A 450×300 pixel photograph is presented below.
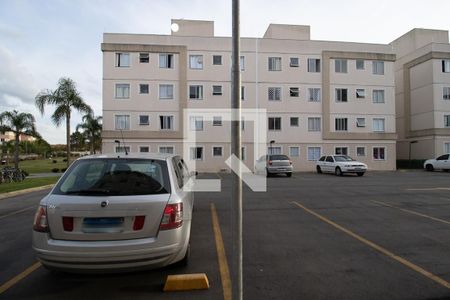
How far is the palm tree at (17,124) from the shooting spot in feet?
104

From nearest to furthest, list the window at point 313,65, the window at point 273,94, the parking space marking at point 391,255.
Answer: the parking space marking at point 391,255 < the window at point 273,94 < the window at point 313,65

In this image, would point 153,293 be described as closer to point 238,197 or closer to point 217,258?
point 217,258

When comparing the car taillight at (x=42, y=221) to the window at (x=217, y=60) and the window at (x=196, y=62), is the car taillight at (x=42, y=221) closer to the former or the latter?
the window at (x=196, y=62)

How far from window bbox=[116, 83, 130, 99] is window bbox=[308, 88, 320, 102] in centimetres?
1793

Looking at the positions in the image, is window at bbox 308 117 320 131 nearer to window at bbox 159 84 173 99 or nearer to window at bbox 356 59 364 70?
window at bbox 356 59 364 70

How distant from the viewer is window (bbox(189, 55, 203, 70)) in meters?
33.5

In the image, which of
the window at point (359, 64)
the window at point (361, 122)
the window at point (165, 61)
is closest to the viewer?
the window at point (165, 61)

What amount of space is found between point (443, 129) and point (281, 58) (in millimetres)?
18261

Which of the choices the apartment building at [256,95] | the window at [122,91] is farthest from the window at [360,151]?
the window at [122,91]

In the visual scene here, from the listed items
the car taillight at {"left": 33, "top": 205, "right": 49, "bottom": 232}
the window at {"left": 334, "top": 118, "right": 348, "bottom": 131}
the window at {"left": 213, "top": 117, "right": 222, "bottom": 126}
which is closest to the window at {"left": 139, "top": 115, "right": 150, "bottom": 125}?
the window at {"left": 213, "top": 117, "right": 222, "bottom": 126}

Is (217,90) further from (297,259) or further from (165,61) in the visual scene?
(297,259)

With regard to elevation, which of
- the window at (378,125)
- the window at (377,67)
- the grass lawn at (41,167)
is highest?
the window at (377,67)

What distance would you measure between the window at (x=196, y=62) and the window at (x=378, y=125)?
18672 mm

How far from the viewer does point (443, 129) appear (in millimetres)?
35094
